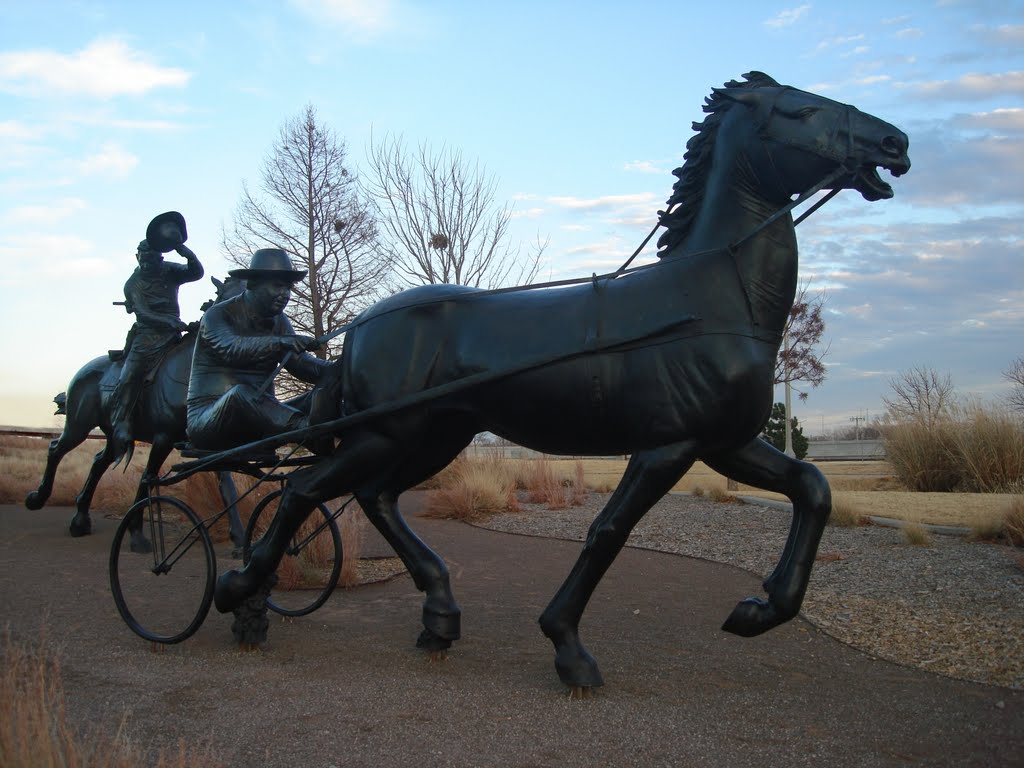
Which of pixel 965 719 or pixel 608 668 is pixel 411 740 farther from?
pixel 965 719

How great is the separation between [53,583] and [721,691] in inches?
222

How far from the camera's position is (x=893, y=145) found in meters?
3.96

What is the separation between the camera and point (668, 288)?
13.5 feet

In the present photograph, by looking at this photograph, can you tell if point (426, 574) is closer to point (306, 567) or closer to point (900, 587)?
point (306, 567)

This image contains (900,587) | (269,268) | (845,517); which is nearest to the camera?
(269,268)

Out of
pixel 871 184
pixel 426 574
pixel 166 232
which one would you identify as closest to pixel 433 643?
pixel 426 574

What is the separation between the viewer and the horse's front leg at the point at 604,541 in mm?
3982

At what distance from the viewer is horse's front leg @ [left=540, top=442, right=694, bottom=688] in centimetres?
398

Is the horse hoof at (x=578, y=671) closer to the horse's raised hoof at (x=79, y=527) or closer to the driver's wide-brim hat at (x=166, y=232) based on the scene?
the driver's wide-brim hat at (x=166, y=232)

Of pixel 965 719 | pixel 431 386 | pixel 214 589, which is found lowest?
pixel 965 719

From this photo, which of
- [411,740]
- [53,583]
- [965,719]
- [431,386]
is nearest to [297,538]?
[53,583]

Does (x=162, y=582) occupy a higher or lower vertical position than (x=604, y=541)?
lower

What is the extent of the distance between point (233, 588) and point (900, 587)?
4.89 metres

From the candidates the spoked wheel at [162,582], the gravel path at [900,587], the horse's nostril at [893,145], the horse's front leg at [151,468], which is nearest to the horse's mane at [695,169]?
the horse's nostril at [893,145]
